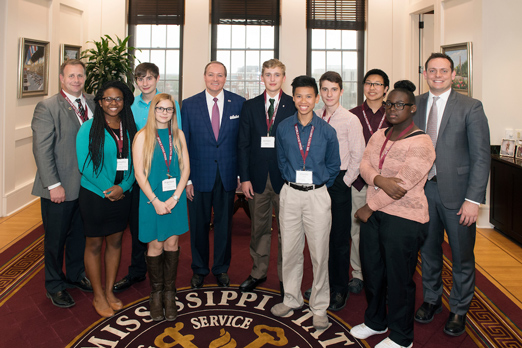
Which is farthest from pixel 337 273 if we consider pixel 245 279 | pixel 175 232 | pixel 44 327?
pixel 44 327

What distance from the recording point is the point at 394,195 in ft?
7.84

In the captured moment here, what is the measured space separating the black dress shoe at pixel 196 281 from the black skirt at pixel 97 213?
907mm

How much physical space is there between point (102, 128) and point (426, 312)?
104 inches

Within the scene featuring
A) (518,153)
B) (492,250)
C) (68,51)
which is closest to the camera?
(492,250)

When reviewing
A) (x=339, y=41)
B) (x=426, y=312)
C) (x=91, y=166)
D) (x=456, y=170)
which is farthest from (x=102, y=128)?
(x=339, y=41)

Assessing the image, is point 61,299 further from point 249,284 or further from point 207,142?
point 207,142

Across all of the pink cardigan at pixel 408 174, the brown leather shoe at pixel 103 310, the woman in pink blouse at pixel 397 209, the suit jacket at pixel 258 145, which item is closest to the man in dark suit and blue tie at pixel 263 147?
the suit jacket at pixel 258 145

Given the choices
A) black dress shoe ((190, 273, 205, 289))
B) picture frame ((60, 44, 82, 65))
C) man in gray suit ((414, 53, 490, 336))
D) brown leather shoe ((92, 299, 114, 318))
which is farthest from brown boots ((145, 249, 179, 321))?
picture frame ((60, 44, 82, 65))

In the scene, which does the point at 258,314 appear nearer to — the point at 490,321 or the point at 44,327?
the point at 44,327

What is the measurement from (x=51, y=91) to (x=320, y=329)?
588 cm

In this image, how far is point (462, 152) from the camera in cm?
283

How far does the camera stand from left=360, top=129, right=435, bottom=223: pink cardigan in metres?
2.36

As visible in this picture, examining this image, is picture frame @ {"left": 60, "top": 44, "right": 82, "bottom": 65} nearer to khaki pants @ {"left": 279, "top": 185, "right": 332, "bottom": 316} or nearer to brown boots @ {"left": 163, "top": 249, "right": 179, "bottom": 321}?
brown boots @ {"left": 163, "top": 249, "right": 179, "bottom": 321}

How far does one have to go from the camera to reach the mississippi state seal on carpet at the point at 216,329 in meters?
2.76
